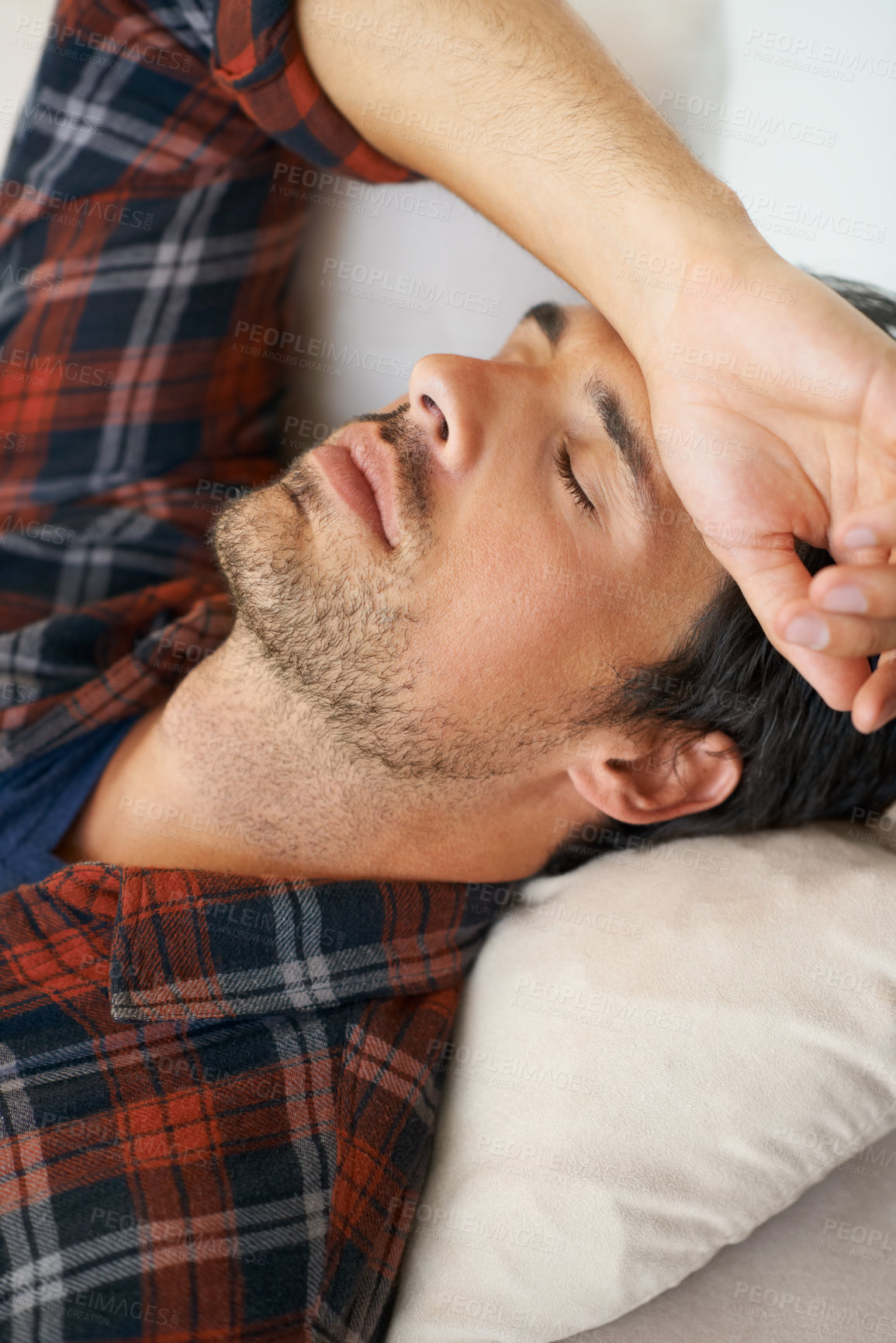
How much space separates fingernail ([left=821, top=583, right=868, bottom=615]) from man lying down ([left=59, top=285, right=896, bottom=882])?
219mm

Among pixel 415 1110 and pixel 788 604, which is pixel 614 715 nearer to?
pixel 788 604

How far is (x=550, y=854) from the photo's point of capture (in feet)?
4.20

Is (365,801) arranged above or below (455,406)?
below

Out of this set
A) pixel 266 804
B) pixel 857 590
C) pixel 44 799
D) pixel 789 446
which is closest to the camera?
pixel 857 590

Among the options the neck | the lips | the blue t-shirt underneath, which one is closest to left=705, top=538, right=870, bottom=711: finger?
the lips

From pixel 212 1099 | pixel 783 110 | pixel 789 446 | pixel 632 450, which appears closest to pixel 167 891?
pixel 212 1099

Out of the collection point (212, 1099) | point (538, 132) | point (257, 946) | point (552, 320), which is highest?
point (538, 132)

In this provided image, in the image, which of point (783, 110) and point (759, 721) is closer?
point (759, 721)

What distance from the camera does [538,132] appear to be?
104cm

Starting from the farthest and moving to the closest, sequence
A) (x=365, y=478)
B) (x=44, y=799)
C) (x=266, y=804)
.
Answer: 1. (x=44, y=799)
2. (x=266, y=804)
3. (x=365, y=478)

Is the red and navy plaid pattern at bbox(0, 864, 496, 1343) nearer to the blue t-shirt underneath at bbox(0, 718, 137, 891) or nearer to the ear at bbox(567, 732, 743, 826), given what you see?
the blue t-shirt underneath at bbox(0, 718, 137, 891)

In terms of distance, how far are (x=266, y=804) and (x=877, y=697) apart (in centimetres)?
75

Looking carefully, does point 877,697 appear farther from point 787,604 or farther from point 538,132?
point 538,132

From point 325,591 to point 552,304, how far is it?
463 mm
